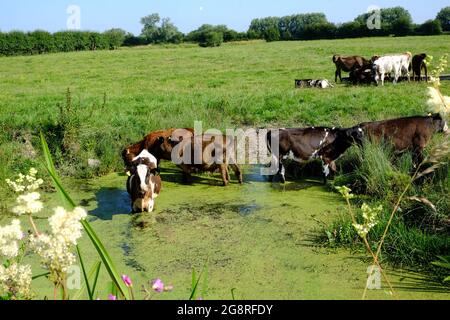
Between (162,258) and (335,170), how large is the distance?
3.39 meters

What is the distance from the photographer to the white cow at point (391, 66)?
17125 millimetres

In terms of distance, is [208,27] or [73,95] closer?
[73,95]

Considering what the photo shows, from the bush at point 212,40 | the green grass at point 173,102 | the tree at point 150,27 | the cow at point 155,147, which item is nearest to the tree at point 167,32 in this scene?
the tree at point 150,27

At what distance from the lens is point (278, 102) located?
1261 cm

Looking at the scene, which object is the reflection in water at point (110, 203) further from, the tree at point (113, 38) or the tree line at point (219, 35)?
the tree at point (113, 38)

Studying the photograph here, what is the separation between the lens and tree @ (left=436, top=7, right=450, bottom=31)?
46531 mm

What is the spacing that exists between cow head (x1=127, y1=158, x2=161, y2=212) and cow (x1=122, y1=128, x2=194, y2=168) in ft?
3.87

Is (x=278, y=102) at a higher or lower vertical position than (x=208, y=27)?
lower

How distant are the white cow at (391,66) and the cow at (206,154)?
10.2 meters

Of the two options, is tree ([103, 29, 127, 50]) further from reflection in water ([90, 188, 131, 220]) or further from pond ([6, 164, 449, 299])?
pond ([6, 164, 449, 299])

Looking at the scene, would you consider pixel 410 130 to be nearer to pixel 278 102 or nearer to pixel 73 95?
pixel 278 102

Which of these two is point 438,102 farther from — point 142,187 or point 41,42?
point 41,42

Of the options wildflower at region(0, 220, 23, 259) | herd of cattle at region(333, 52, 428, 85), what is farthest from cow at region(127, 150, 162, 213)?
herd of cattle at region(333, 52, 428, 85)
